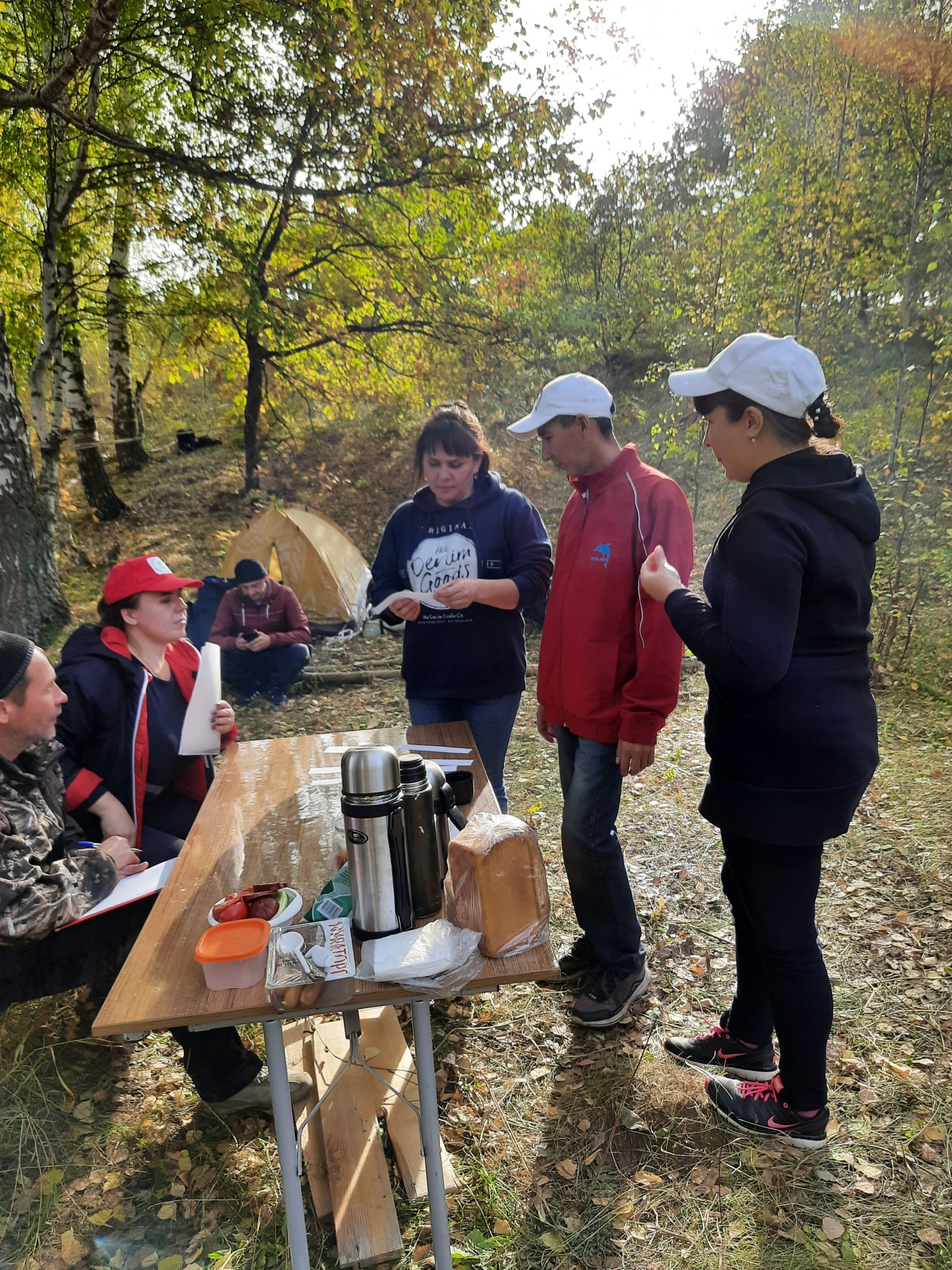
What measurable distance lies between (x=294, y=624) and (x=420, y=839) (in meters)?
5.20

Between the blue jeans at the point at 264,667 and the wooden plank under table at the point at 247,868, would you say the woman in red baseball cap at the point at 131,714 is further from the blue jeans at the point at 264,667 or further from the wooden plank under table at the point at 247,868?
the blue jeans at the point at 264,667

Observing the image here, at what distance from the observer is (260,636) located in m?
6.22

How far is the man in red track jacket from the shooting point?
220 cm

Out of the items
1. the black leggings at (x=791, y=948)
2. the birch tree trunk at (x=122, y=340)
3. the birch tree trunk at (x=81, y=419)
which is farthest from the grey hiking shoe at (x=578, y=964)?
the birch tree trunk at (x=81, y=419)

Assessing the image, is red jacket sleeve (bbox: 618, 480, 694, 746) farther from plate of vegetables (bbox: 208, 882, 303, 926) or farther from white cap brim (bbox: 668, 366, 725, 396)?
plate of vegetables (bbox: 208, 882, 303, 926)

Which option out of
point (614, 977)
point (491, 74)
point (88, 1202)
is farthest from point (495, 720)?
point (491, 74)

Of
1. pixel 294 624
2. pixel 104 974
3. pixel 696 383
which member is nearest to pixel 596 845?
pixel 696 383

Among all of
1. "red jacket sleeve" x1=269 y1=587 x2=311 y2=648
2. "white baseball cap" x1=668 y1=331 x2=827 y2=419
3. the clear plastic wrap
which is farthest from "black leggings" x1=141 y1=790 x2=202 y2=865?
"red jacket sleeve" x1=269 y1=587 x2=311 y2=648

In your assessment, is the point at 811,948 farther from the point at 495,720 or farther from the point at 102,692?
the point at 102,692

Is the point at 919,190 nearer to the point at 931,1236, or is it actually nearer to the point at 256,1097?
the point at 931,1236

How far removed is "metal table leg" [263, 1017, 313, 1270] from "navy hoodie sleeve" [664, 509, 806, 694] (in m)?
1.03

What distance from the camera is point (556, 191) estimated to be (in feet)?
34.4

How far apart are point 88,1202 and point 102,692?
4.84 feet

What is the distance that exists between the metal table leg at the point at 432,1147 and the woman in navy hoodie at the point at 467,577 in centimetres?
109
